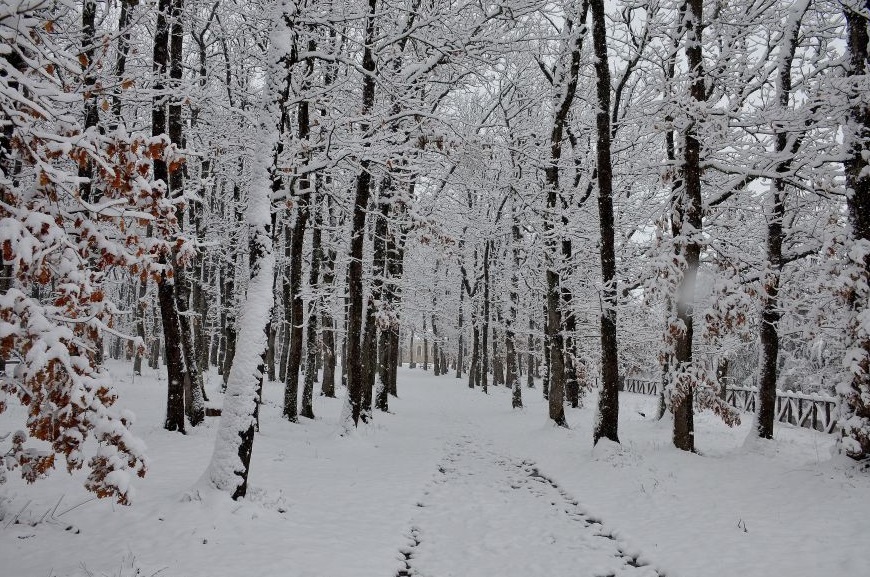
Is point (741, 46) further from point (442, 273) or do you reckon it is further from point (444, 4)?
point (442, 273)

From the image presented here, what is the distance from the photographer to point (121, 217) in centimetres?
392

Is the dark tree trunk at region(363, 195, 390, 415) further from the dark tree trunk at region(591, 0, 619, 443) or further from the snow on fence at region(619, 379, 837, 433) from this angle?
the snow on fence at region(619, 379, 837, 433)

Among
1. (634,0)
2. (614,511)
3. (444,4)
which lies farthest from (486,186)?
(614,511)

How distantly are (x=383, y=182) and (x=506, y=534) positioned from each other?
11.9 m

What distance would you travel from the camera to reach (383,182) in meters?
16.1

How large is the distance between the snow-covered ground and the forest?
74 centimetres

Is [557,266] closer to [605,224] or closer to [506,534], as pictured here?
[605,224]

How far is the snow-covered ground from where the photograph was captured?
16.9ft

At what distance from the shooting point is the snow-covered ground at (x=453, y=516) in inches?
203

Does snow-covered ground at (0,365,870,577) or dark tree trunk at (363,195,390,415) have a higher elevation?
dark tree trunk at (363,195,390,415)

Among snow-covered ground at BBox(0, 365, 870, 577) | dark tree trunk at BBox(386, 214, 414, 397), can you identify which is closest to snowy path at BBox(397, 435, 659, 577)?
snow-covered ground at BBox(0, 365, 870, 577)

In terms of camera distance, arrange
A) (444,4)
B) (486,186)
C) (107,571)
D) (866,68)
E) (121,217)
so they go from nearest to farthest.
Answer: (121,217) → (107,571) → (866,68) → (444,4) → (486,186)

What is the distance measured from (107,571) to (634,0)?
54.0ft

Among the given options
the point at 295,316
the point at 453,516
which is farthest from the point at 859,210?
the point at 295,316
